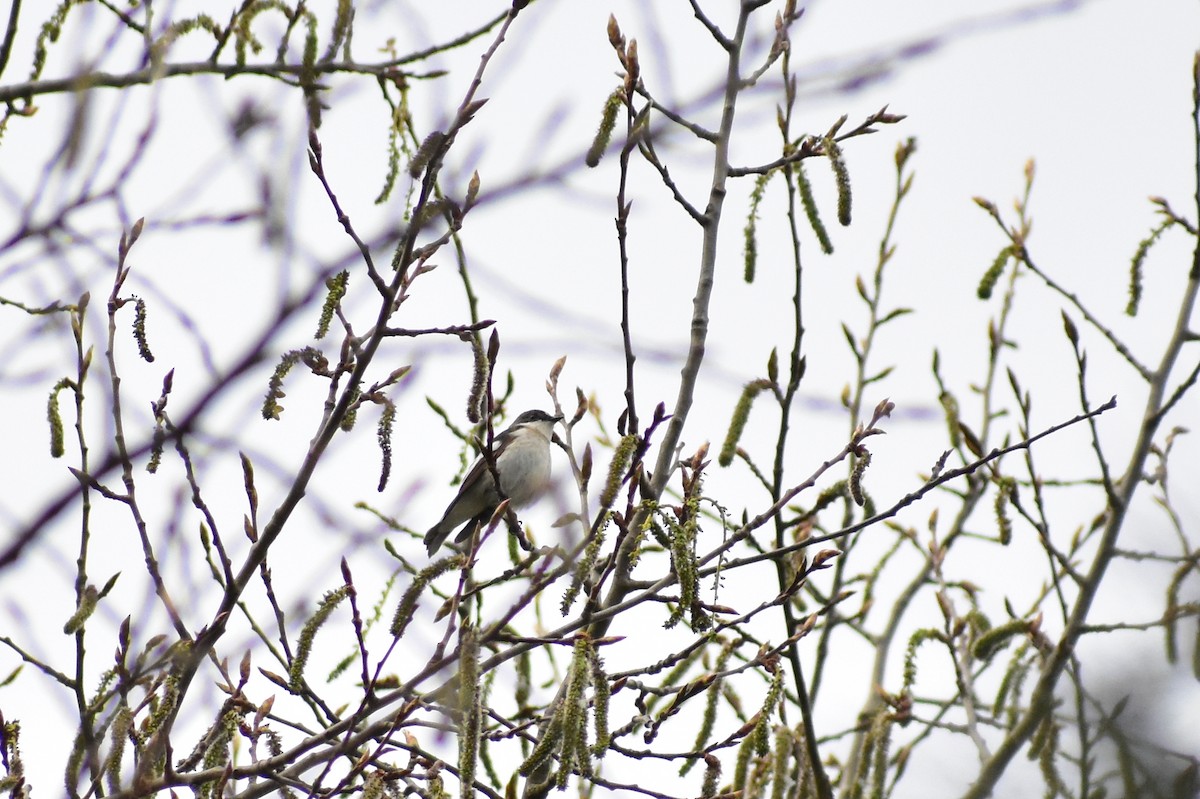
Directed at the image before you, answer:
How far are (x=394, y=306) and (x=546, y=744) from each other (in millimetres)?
1024

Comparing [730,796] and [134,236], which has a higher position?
[134,236]

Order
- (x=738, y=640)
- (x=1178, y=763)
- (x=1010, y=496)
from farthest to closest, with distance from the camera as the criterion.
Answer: (x=1010, y=496) → (x=738, y=640) → (x=1178, y=763)

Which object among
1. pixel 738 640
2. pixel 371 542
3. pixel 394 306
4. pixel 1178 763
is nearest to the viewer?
pixel 371 542

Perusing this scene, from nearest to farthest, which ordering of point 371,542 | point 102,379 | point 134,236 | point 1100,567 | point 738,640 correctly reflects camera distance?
point 102,379
point 371,542
point 134,236
point 738,640
point 1100,567

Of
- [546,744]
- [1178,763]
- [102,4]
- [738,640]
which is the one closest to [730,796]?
[738,640]

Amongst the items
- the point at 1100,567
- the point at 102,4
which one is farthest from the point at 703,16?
the point at 1100,567

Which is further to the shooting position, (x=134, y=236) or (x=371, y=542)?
(x=134, y=236)

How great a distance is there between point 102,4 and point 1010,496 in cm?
375

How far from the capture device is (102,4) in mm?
4594

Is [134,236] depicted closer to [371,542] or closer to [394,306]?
[394,306]

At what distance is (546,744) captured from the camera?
2.71m

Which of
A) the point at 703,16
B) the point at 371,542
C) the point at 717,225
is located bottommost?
the point at 371,542

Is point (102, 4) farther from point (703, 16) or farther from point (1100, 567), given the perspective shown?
point (1100, 567)

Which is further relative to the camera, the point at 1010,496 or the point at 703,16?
the point at 1010,496
